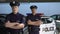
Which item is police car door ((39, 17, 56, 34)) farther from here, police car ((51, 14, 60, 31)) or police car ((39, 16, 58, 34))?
police car ((51, 14, 60, 31))

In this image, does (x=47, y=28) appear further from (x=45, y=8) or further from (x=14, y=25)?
(x=14, y=25)

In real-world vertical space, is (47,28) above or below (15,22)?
below

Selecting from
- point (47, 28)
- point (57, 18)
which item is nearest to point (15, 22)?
point (47, 28)

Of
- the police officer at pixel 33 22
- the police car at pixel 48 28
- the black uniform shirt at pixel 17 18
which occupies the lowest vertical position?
the police car at pixel 48 28

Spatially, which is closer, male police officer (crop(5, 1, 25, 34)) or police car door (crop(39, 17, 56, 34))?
male police officer (crop(5, 1, 25, 34))

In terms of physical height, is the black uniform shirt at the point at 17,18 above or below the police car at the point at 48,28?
above

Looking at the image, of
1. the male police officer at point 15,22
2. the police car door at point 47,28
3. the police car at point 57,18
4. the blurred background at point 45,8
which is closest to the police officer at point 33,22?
the male police officer at point 15,22

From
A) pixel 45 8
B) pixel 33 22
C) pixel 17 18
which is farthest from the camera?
pixel 45 8

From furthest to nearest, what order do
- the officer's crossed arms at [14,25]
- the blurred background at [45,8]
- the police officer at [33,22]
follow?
1. the blurred background at [45,8]
2. the police officer at [33,22]
3. the officer's crossed arms at [14,25]

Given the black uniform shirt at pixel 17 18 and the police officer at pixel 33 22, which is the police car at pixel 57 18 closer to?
the police officer at pixel 33 22

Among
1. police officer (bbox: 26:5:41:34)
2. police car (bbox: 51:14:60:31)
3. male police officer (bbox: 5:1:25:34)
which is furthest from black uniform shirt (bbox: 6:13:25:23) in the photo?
police car (bbox: 51:14:60:31)

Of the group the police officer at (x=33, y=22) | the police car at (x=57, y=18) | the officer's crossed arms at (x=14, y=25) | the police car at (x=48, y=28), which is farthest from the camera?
the police car at (x=57, y=18)

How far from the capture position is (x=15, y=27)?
3.13m

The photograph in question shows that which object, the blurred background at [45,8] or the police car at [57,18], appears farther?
the blurred background at [45,8]
